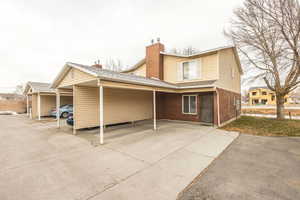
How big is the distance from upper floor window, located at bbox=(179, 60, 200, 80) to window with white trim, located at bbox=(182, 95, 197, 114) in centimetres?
167

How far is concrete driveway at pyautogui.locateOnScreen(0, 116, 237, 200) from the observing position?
8.30 feet

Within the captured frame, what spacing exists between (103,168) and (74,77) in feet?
19.1

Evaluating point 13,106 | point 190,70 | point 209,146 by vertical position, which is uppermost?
point 190,70

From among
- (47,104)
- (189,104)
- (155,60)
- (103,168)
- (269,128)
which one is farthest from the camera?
(47,104)

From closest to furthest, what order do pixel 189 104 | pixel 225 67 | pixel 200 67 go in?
pixel 200 67
pixel 189 104
pixel 225 67

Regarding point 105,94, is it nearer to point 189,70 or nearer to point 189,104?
point 189,104

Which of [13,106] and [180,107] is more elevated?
[180,107]

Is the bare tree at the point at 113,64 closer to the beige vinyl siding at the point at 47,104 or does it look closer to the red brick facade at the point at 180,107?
the beige vinyl siding at the point at 47,104

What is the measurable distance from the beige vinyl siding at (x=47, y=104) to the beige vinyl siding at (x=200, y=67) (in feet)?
44.4

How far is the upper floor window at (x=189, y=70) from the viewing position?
10.5 metres

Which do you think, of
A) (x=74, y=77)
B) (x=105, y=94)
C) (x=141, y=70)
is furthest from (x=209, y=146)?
(x=141, y=70)

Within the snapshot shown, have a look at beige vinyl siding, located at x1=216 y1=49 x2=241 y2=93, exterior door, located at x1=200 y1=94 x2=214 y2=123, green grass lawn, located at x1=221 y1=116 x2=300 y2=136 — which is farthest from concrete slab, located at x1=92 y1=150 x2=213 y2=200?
beige vinyl siding, located at x1=216 y1=49 x2=241 y2=93

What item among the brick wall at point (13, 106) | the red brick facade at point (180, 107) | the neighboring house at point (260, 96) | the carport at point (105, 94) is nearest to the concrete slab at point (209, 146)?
the carport at point (105, 94)

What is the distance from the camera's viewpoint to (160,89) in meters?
8.23
